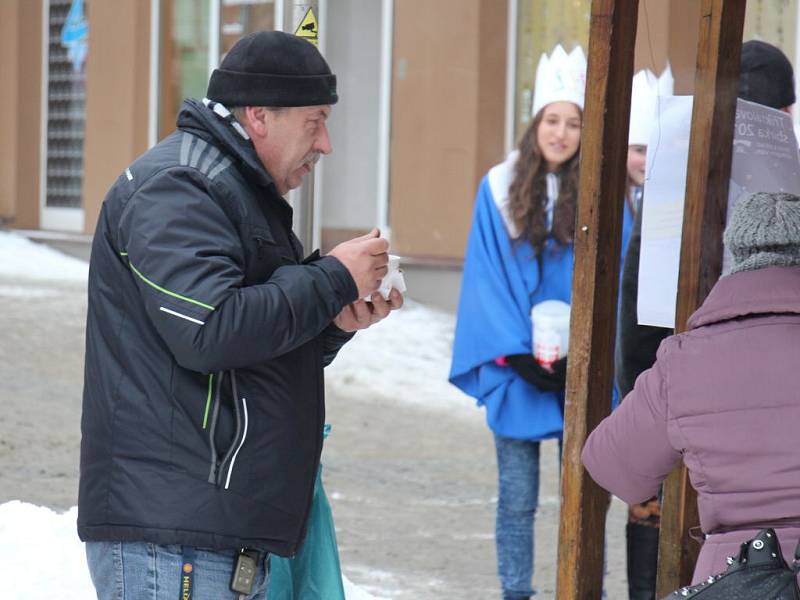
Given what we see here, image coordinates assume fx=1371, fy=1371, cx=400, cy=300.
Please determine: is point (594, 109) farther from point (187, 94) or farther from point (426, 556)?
point (187, 94)

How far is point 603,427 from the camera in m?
2.76

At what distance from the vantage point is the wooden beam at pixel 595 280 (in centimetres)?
325

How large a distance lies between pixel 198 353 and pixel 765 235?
1072mm

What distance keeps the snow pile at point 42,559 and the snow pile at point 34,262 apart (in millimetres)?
7900

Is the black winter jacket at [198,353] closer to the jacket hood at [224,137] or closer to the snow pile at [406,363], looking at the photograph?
the jacket hood at [224,137]

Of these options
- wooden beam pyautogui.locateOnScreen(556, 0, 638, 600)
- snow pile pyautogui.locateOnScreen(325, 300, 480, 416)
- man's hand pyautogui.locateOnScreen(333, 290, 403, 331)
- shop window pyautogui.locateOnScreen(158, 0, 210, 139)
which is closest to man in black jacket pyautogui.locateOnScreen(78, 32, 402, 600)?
man's hand pyautogui.locateOnScreen(333, 290, 403, 331)

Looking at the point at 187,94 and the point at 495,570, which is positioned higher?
the point at 187,94

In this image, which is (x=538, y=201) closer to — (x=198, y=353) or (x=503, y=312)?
(x=503, y=312)

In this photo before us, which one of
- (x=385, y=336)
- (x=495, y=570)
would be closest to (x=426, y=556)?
(x=495, y=570)

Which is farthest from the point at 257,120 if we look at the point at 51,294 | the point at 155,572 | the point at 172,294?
the point at 51,294

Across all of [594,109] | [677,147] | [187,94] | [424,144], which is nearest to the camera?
[594,109]

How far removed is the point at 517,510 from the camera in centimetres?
465

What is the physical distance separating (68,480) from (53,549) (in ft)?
7.04

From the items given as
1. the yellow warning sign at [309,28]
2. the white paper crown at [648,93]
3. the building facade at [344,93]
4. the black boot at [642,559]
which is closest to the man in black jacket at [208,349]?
the yellow warning sign at [309,28]
